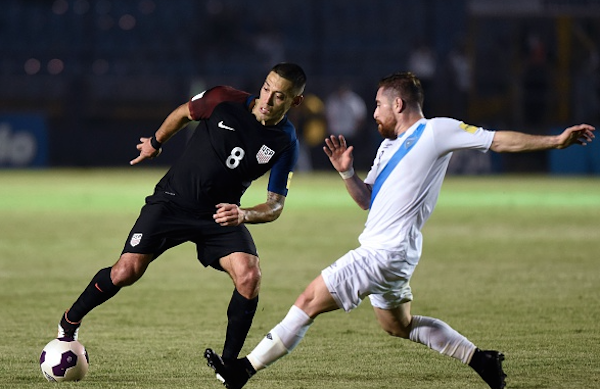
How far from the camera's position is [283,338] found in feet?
18.8

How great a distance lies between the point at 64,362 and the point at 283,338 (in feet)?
4.56

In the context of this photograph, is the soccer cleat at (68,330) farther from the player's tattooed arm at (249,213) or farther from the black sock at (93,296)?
the player's tattooed arm at (249,213)

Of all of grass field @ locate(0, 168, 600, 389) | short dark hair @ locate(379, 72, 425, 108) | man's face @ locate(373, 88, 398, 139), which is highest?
short dark hair @ locate(379, 72, 425, 108)

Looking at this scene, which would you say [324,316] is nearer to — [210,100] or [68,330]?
[210,100]

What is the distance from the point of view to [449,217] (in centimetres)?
1766

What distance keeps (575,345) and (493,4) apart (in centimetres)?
2247

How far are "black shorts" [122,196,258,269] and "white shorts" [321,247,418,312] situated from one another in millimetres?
1184

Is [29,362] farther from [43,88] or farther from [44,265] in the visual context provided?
[43,88]

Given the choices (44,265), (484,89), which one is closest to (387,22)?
(484,89)

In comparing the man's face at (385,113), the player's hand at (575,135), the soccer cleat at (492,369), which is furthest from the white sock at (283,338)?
the player's hand at (575,135)

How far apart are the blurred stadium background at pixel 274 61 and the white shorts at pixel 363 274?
938 inches

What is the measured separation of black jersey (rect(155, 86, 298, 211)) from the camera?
22.2 ft

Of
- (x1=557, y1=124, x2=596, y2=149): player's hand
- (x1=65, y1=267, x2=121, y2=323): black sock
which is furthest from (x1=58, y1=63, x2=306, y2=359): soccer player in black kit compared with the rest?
(x1=557, y1=124, x2=596, y2=149): player's hand

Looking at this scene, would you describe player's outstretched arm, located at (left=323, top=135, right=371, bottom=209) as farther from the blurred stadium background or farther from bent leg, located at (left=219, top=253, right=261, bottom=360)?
the blurred stadium background
